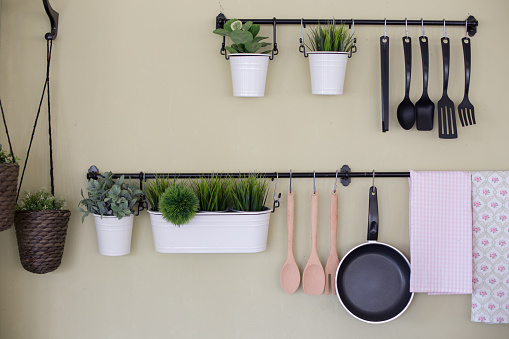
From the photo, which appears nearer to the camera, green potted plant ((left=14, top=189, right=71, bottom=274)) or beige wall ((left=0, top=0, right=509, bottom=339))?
green potted plant ((left=14, top=189, right=71, bottom=274))

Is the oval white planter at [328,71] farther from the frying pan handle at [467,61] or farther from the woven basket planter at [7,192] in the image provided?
the woven basket planter at [7,192]

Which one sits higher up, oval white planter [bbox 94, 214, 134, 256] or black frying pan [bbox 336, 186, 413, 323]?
oval white planter [bbox 94, 214, 134, 256]

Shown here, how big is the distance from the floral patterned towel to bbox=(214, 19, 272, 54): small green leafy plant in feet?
2.14

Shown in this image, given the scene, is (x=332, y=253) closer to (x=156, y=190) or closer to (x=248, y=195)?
(x=248, y=195)

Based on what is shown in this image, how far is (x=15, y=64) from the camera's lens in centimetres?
140

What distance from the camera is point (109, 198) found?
1314mm

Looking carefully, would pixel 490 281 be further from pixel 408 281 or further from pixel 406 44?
pixel 406 44

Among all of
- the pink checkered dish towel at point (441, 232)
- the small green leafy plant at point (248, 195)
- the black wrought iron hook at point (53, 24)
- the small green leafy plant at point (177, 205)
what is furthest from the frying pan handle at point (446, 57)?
the black wrought iron hook at point (53, 24)

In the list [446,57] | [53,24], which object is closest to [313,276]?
[446,57]

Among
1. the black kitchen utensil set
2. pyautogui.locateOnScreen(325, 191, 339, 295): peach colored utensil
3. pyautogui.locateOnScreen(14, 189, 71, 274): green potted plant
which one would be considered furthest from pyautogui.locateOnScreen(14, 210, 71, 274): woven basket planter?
the black kitchen utensil set

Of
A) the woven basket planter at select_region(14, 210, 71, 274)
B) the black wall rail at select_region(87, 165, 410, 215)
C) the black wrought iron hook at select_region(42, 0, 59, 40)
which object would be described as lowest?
the woven basket planter at select_region(14, 210, 71, 274)

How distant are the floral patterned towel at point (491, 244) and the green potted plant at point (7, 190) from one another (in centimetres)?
112

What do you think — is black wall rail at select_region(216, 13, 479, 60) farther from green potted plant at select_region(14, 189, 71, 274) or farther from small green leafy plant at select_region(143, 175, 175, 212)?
green potted plant at select_region(14, 189, 71, 274)

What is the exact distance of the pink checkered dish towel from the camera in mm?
1380
